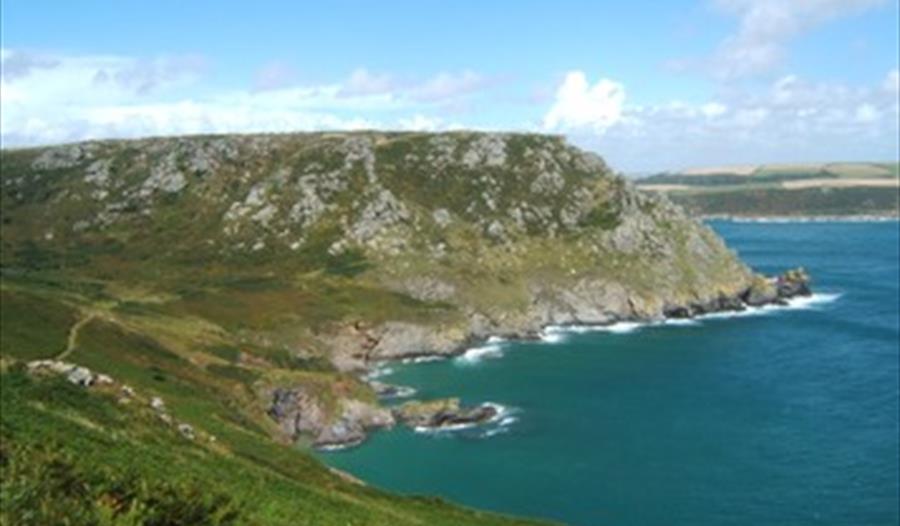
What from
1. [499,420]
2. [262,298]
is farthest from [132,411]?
[262,298]

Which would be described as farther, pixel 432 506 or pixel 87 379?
pixel 87 379

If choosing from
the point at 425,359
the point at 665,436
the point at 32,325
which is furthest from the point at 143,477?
the point at 425,359

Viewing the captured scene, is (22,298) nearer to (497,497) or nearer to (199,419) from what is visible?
(199,419)

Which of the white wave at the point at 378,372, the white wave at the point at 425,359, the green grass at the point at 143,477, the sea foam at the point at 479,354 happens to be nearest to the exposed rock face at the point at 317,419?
the white wave at the point at 378,372

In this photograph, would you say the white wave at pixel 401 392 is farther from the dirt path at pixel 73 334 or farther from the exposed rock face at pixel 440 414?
the dirt path at pixel 73 334

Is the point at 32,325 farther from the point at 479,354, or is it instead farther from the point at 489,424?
the point at 479,354

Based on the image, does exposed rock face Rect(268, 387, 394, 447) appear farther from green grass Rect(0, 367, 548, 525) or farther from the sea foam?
the sea foam

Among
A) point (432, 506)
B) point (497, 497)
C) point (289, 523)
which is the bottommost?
point (497, 497)
